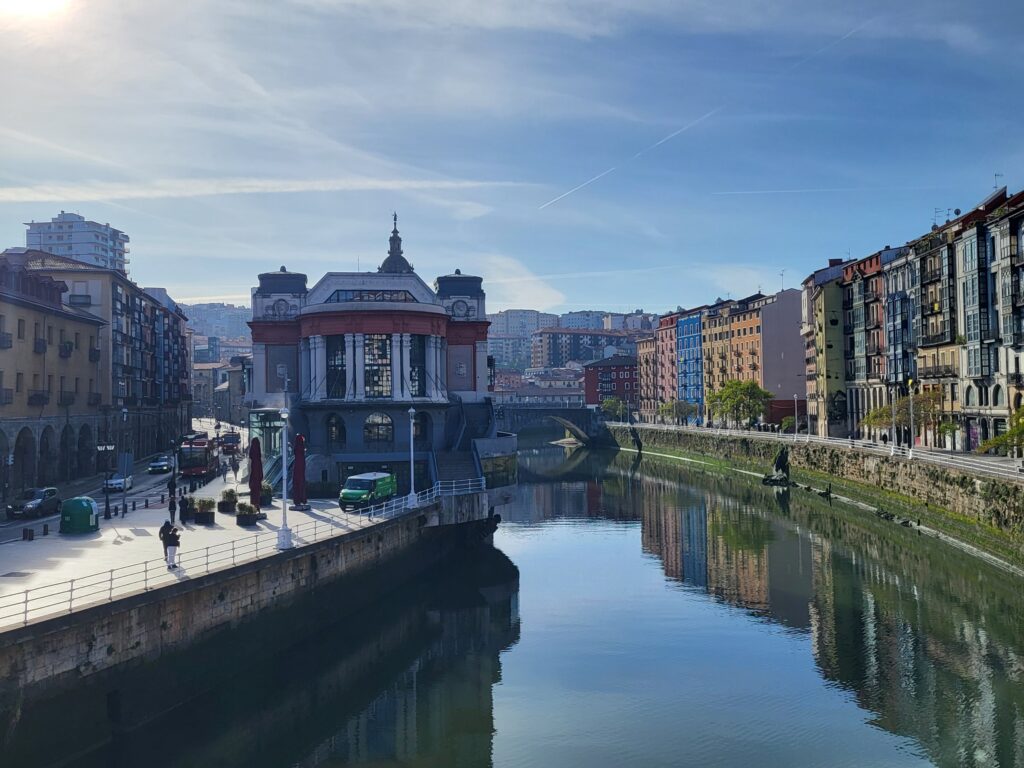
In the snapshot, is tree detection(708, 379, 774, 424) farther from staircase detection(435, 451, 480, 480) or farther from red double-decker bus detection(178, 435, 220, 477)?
red double-decker bus detection(178, 435, 220, 477)

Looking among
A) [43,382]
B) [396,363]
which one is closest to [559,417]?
[396,363]

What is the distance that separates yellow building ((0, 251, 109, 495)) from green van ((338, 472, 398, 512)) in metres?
25.4

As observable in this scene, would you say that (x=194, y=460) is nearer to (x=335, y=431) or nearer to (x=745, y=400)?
(x=335, y=431)

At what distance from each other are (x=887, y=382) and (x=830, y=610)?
6455 centimetres

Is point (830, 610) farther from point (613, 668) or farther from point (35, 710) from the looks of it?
point (35, 710)

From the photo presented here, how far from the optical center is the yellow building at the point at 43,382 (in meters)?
69.1

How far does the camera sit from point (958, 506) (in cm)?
6056

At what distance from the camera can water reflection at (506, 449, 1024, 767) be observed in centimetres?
3228

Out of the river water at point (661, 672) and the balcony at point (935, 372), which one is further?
the balcony at point (935, 372)

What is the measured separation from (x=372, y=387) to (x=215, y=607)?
45211mm

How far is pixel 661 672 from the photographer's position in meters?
37.8

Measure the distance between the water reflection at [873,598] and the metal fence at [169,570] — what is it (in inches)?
759

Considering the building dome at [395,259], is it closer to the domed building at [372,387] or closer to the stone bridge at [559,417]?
the domed building at [372,387]

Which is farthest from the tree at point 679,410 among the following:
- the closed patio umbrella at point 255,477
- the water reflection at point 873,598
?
the closed patio umbrella at point 255,477
